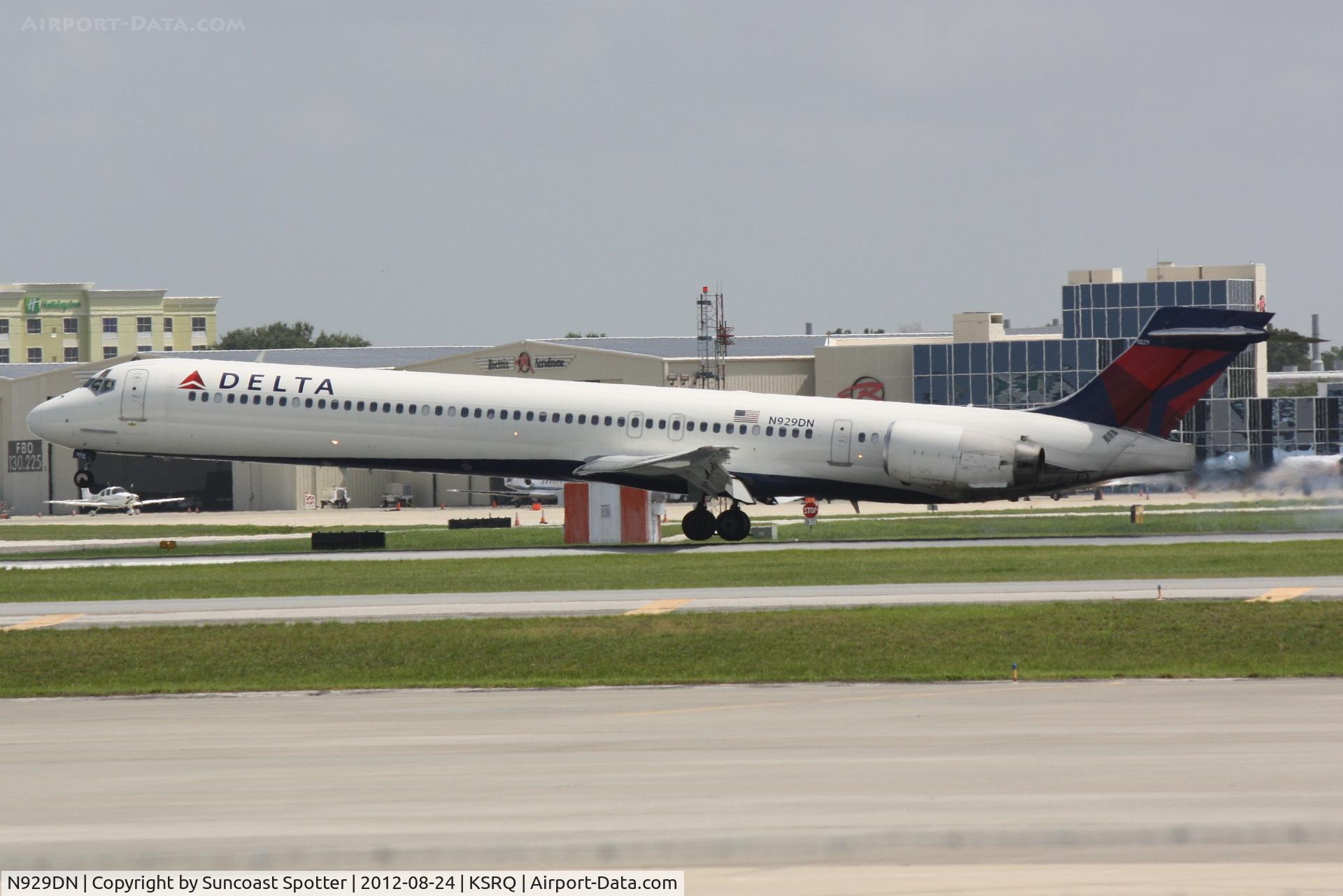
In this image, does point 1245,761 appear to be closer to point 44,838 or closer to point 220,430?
point 44,838

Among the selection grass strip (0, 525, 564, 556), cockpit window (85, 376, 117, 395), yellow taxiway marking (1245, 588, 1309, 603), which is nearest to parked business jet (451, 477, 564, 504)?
grass strip (0, 525, 564, 556)

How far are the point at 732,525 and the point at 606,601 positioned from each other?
51.7ft

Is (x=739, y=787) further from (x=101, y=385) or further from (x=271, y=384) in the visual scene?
(x=101, y=385)

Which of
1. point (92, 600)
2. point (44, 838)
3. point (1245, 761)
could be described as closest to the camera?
point (44, 838)

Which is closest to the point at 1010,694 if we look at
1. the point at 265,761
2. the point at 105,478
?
the point at 265,761

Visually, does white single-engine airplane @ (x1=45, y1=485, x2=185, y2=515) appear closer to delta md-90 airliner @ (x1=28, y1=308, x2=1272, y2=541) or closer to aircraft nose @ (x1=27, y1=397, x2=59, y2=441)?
aircraft nose @ (x1=27, y1=397, x2=59, y2=441)

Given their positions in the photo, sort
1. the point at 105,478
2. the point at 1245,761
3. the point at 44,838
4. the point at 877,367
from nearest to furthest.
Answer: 1. the point at 44,838
2. the point at 1245,761
3. the point at 877,367
4. the point at 105,478

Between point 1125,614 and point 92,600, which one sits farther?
point 92,600

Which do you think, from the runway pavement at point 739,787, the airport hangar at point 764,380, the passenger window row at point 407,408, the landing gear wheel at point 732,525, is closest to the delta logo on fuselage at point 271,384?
the passenger window row at point 407,408

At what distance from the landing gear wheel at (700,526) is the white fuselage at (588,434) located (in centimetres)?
171

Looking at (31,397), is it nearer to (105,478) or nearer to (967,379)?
(105,478)

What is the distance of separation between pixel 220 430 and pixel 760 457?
575 inches

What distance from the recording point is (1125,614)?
24.1m

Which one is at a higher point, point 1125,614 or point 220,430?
point 220,430
